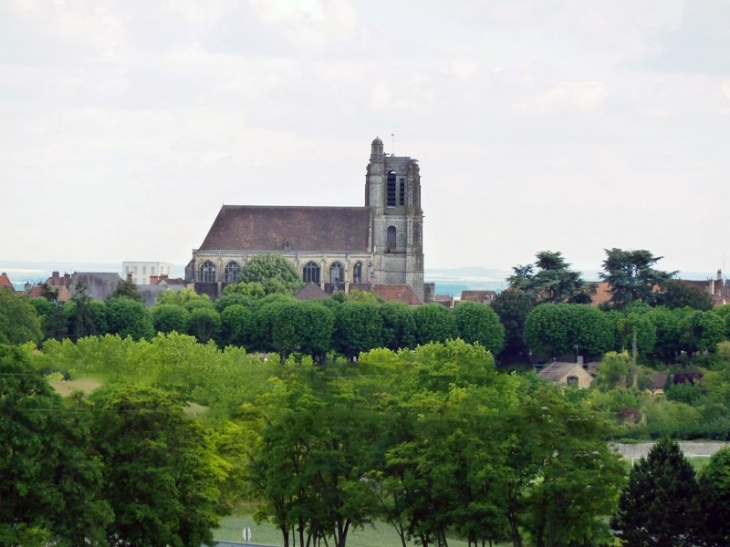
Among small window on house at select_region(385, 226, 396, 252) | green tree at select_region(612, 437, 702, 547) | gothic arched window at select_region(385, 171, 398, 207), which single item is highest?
gothic arched window at select_region(385, 171, 398, 207)

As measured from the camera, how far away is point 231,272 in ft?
600

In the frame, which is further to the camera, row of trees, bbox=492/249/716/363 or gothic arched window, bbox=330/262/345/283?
gothic arched window, bbox=330/262/345/283

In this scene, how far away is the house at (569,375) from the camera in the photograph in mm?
121562

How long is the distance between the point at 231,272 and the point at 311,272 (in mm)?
6615

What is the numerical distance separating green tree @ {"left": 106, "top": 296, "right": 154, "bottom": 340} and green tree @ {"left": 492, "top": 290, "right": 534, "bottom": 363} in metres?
23.6

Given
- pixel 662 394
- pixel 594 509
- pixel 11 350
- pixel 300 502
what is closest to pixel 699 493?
pixel 594 509

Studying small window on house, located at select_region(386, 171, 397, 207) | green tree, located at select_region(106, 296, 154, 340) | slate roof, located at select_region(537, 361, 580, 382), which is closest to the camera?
slate roof, located at select_region(537, 361, 580, 382)

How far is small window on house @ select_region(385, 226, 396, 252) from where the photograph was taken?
186125 mm

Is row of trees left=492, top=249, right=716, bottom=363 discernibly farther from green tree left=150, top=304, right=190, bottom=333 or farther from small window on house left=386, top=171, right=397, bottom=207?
small window on house left=386, top=171, right=397, bottom=207

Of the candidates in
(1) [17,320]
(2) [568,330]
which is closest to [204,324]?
(2) [568,330]

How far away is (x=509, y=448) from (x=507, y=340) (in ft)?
287

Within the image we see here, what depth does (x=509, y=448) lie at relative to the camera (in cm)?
5769

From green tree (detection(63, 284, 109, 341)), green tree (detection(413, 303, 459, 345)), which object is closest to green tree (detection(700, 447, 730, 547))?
green tree (detection(63, 284, 109, 341))

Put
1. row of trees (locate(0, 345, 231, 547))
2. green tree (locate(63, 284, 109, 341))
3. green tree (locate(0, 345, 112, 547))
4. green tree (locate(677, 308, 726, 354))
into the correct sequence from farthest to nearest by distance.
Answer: green tree (locate(63, 284, 109, 341))
green tree (locate(677, 308, 726, 354))
row of trees (locate(0, 345, 231, 547))
green tree (locate(0, 345, 112, 547))
